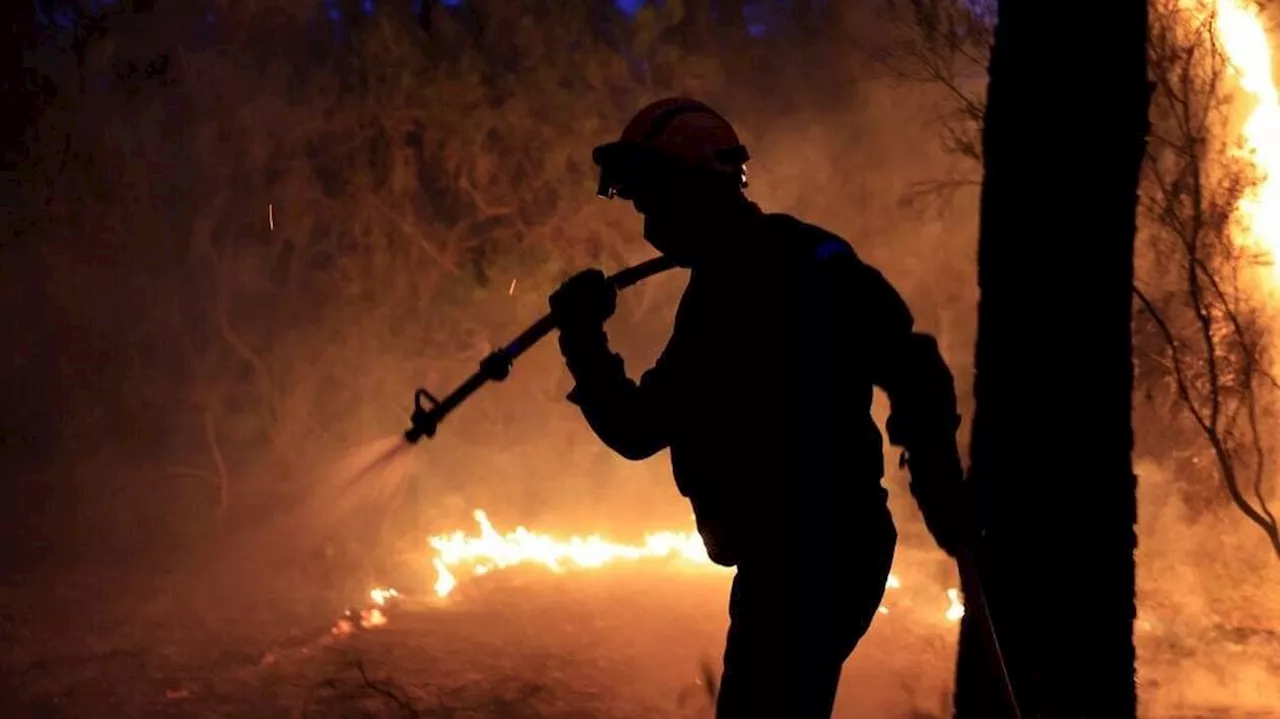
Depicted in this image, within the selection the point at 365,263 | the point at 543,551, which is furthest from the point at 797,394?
the point at 365,263

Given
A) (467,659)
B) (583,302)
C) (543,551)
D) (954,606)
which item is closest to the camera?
(583,302)

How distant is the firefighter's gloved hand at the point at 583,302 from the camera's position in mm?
2840

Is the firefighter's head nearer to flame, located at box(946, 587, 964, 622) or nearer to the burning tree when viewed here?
flame, located at box(946, 587, 964, 622)

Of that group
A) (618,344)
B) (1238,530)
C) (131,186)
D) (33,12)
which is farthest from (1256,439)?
(33,12)

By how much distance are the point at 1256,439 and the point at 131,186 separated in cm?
1262

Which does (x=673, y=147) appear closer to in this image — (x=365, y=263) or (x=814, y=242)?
(x=814, y=242)

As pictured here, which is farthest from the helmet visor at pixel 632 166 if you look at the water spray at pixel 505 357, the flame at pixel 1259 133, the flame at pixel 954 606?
the flame at pixel 1259 133

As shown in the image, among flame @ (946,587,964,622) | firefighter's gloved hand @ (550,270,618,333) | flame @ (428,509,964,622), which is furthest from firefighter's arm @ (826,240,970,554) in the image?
flame @ (428,509,964,622)

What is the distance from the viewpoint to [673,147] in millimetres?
2717

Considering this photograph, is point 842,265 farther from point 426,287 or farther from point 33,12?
point 33,12

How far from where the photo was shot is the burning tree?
8.88 meters

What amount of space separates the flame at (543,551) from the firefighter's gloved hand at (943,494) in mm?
7560

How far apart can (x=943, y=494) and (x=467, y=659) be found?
18.3 ft

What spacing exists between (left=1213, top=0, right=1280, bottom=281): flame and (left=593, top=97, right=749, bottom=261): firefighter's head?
842 cm
